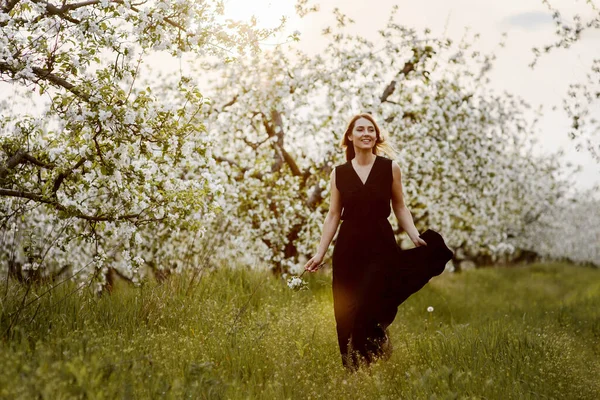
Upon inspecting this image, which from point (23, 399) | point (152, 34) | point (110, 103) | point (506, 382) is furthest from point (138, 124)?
point (506, 382)

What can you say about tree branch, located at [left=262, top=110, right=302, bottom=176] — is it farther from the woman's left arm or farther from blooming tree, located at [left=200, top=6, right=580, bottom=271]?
the woman's left arm

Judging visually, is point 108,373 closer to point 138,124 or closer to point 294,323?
point 138,124

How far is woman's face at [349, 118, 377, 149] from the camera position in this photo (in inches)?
267

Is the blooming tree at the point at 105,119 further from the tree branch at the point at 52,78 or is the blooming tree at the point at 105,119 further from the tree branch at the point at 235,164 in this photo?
the tree branch at the point at 235,164

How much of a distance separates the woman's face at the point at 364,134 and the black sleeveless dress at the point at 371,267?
240 mm

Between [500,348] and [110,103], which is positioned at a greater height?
[110,103]

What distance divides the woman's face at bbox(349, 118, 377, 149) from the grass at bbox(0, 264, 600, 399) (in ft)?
6.73

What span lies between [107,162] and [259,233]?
7.71m

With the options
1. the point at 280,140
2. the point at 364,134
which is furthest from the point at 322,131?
the point at 364,134

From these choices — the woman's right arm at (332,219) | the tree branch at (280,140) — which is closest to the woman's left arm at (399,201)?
the woman's right arm at (332,219)

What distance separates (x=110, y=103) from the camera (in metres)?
6.07

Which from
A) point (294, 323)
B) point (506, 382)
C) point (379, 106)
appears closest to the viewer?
point (506, 382)

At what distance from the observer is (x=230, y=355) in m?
5.98

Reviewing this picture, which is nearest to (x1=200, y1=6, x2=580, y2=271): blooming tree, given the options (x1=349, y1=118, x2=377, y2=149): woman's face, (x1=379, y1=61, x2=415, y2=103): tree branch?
(x1=379, y1=61, x2=415, y2=103): tree branch
